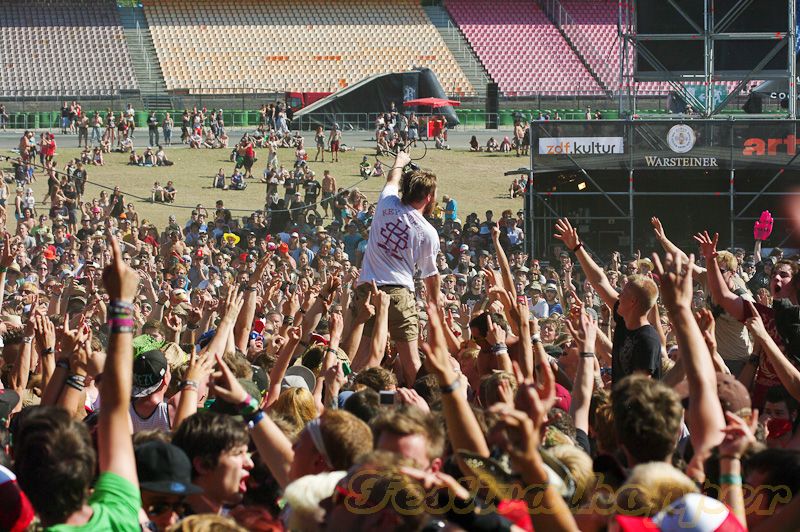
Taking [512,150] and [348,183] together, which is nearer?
[348,183]

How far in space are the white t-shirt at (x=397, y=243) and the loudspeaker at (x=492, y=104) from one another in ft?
131

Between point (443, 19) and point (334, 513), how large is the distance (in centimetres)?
5454

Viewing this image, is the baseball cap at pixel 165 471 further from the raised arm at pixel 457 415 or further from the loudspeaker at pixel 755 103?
the loudspeaker at pixel 755 103

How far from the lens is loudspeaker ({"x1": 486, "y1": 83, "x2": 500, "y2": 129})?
47.7m

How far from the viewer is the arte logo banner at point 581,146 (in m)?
18.8

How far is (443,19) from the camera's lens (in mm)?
56531

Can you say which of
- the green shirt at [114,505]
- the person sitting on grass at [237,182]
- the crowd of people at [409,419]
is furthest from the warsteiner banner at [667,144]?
the person sitting on grass at [237,182]

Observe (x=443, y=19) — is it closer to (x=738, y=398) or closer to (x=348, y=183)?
(x=348, y=183)

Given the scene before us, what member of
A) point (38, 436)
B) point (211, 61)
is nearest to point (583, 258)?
point (38, 436)

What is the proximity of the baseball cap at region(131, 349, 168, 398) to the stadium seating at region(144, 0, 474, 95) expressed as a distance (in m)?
45.3

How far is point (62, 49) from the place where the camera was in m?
51.8

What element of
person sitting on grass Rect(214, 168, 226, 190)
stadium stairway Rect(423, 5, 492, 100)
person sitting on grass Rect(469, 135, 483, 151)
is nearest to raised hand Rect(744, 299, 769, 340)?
person sitting on grass Rect(214, 168, 226, 190)

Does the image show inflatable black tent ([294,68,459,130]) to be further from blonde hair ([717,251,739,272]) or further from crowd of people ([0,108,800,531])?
blonde hair ([717,251,739,272])

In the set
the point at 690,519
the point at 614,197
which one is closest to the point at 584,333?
the point at 690,519
